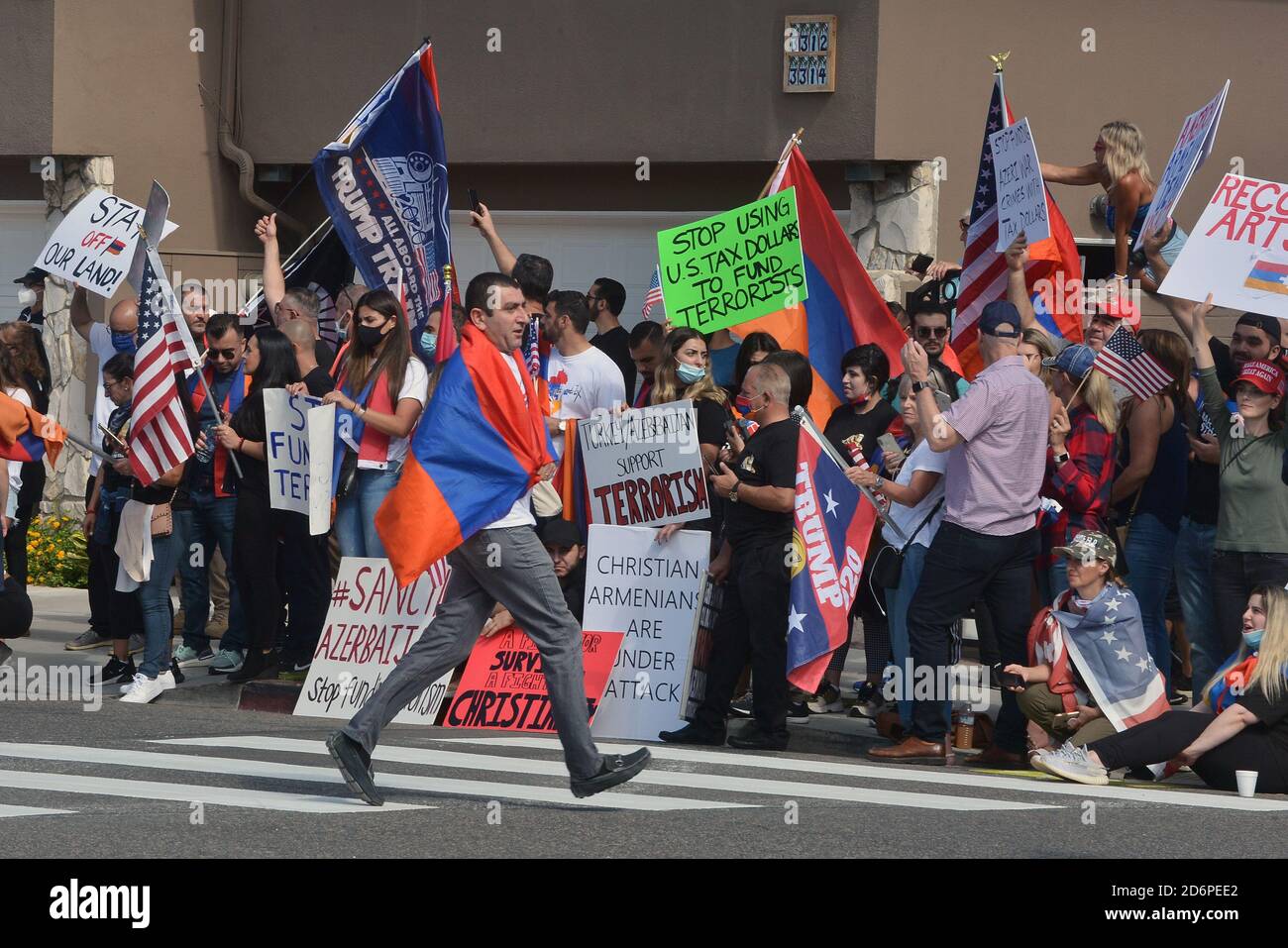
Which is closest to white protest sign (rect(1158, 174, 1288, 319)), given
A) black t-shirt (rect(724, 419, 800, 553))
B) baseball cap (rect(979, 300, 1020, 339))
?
baseball cap (rect(979, 300, 1020, 339))

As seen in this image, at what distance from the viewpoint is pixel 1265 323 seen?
10.1m

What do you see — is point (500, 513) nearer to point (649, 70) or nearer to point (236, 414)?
point (236, 414)

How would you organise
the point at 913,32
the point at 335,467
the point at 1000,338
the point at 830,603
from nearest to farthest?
the point at 1000,338 → the point at 830,603 → the point at 335,467 → the point at 913,32

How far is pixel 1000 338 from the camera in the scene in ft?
32.5

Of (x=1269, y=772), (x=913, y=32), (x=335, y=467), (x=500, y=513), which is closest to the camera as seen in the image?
(x=500, y=513)

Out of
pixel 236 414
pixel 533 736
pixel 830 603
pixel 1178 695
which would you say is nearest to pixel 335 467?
pixel 236 414

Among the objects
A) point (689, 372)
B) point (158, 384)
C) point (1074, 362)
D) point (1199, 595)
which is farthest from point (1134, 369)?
point (158, 384)

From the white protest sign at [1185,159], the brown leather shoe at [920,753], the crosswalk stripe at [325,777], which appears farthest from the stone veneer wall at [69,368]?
the white protest sign at [1185,159]

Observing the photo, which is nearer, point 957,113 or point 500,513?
point 500,513

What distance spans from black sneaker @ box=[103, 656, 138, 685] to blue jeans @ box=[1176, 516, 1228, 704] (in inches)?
246

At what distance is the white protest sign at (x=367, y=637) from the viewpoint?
11242mm

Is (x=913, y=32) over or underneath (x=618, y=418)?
over

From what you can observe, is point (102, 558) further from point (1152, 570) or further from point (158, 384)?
point (1152, 570)

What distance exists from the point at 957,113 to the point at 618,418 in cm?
584
